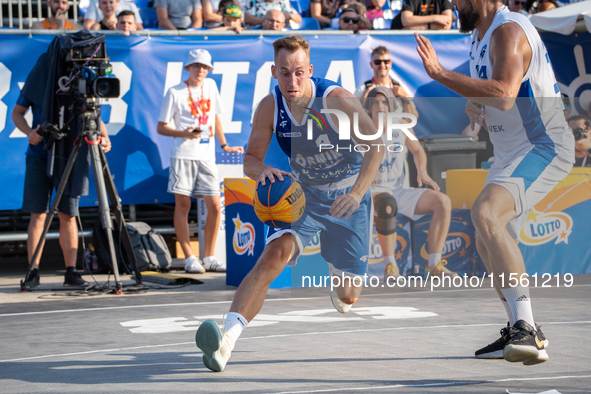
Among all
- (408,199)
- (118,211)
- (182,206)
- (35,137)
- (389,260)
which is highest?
(35,137)

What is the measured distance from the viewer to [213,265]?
9.07 m

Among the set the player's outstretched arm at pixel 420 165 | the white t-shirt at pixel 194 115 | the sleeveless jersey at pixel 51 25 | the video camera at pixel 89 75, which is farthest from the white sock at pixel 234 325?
the sleeveless jersey at pixel 51 25

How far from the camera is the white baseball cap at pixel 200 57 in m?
8.84

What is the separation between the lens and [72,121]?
25.1 ft

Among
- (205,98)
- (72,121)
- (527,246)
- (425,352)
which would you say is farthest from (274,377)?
(205,98)

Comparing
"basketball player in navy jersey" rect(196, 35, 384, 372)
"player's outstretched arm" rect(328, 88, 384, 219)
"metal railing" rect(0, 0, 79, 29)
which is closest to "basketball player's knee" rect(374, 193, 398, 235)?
"basketball player in navy jersey" rect(196, 35, 384, 372)

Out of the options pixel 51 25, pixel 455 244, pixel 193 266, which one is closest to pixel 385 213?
pixel 455 244

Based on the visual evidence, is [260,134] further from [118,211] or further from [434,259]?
[118,211]

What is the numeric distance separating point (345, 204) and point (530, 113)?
1187 millimetres

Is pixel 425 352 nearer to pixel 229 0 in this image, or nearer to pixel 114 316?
pixel 114 316

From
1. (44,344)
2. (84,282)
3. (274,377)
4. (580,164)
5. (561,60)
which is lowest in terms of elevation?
(84,282)

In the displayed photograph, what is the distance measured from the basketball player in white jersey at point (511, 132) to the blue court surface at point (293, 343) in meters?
0.36

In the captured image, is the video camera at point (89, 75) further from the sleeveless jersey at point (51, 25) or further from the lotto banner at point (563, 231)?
the lotto banner at point (563, 231)

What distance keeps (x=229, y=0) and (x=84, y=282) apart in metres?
4.35
